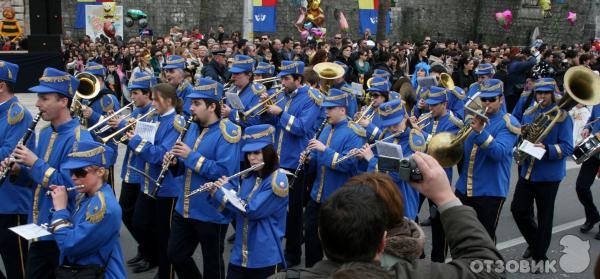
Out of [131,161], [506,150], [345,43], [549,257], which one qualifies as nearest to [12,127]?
[131,161]

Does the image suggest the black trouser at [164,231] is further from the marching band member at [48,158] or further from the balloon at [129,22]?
the balloon at [129,22]

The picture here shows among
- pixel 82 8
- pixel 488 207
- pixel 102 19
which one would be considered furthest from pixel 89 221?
pixel 82 8

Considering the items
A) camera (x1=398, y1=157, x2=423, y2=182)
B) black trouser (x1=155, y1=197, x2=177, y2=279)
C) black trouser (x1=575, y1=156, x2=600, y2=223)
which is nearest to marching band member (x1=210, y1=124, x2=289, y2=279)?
black trouser (x1=155, y1=197, x2=177, y2=279)

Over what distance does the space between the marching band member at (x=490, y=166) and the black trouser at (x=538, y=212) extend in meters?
0.80

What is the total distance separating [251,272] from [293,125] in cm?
313

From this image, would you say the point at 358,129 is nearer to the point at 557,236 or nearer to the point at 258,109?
the point at 258,109

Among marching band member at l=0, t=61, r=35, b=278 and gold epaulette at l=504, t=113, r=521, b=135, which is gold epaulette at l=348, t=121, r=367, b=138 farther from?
marching band member at l=0, t=61, r=35, b=278

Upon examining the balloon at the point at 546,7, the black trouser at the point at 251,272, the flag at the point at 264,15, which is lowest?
the black trouser at the point at 251,272

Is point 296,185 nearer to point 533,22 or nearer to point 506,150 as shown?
point 506,150

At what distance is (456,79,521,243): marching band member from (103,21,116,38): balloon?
18.8 metres

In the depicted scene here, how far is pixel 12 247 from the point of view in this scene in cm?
611

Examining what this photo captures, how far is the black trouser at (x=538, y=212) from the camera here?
301 inches

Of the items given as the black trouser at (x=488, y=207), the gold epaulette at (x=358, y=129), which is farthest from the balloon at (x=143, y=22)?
the black trouser at (x=488, y=207)

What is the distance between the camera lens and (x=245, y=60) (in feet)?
30.3
